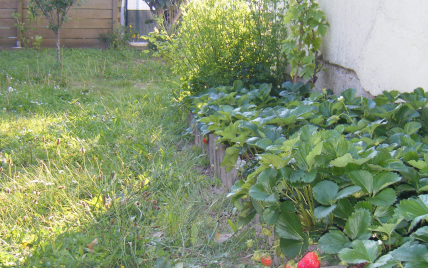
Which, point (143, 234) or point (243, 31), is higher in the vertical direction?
point (243, 31)

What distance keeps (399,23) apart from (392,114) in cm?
61

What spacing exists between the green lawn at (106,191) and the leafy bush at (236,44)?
0.66 m

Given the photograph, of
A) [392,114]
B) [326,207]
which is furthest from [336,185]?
[392,114]

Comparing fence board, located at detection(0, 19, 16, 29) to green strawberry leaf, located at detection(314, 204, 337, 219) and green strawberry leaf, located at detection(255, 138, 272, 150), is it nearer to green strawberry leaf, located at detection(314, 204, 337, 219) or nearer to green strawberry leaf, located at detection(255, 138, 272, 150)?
green strawberry leaf, located at detection(255, 138, 272, 150)

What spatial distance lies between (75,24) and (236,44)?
22.2ft

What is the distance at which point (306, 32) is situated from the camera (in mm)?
2857

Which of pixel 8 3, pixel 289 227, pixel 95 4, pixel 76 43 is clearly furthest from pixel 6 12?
pixel 289 227

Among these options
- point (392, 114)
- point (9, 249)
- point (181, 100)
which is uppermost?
point (392, 114)

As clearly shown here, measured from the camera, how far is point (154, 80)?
20.6 feet

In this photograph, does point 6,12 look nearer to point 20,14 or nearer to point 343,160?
point 20,14

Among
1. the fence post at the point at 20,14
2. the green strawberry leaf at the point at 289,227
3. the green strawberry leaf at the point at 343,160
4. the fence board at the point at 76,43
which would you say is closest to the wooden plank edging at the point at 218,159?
the green strawberry leaf at the point at 289,227

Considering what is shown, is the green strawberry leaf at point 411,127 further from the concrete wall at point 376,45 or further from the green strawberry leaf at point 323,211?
the green strawberry leaf at point 323,211

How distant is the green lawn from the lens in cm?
169

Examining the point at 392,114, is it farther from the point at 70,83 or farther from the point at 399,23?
the point at 70,83
